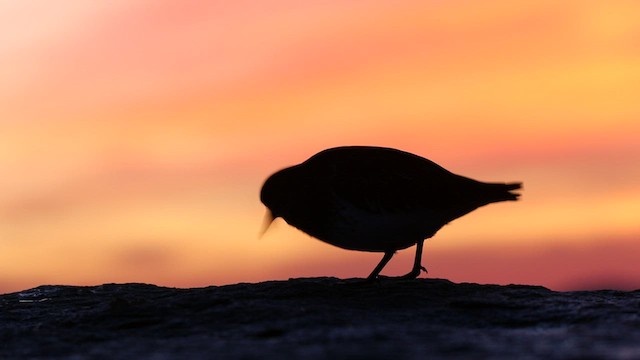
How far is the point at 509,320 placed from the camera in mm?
5266

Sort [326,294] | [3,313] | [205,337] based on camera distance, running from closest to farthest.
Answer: [205,337] < [326,294] < [3,313]

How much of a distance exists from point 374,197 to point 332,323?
6.58 feet

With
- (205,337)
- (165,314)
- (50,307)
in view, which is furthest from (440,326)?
(50,307)

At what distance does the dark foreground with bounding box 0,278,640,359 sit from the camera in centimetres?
430

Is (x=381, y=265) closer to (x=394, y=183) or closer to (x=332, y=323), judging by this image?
(x=394, y=183)

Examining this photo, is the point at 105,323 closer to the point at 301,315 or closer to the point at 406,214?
the point at 301,315

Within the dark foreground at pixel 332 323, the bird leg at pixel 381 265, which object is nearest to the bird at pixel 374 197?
the bird leg at pixel 381 265

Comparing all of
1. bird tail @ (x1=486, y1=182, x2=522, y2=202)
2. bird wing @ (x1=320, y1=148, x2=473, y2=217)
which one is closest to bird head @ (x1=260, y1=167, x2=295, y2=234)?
bird wing @ (x1=320, y1=148, x2=473, y2=217)

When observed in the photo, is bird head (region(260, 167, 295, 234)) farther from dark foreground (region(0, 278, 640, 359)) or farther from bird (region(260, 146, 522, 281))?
dark foreground (region(0, 278, 640, 359))

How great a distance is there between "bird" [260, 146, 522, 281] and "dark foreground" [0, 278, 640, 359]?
410 millimetres

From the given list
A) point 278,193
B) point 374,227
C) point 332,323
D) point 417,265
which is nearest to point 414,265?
point 417,265

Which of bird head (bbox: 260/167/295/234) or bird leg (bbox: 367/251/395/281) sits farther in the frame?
bird head (bbox: 260/167/295/234)

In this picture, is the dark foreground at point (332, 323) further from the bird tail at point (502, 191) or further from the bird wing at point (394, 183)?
→ the bird tail at point (502, 191)

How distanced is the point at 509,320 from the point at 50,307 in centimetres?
384
